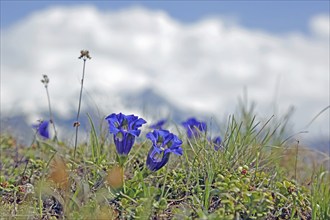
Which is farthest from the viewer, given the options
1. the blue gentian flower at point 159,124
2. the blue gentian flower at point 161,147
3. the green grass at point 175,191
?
the blue gentian flower at point 159,124

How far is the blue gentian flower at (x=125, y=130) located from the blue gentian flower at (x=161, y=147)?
12 cm

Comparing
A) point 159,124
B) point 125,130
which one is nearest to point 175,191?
point 125,130

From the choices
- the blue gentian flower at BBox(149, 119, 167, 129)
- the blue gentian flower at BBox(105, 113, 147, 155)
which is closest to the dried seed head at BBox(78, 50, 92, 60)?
the blue gentian flower at BBox(105, 113, 147, 155)

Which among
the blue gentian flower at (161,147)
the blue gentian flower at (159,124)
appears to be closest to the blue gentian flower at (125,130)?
the blue gentian flower at (161,147)

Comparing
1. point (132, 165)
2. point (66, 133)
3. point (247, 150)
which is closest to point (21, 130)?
point (66, 133)

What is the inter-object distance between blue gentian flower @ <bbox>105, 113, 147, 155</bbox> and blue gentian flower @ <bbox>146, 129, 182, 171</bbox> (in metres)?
0.12

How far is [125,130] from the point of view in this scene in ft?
15.0

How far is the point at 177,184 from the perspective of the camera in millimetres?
4836

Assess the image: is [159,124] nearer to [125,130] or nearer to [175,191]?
[175,191]

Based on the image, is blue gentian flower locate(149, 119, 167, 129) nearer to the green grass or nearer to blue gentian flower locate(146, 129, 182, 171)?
the green grass

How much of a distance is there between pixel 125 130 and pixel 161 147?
26 cm

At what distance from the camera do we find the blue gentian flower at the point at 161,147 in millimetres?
4547

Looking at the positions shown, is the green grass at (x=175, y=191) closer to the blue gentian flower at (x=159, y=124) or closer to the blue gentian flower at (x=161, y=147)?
the blue gentian flower at (x=161, y=147)

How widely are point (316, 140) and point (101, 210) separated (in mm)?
5164
